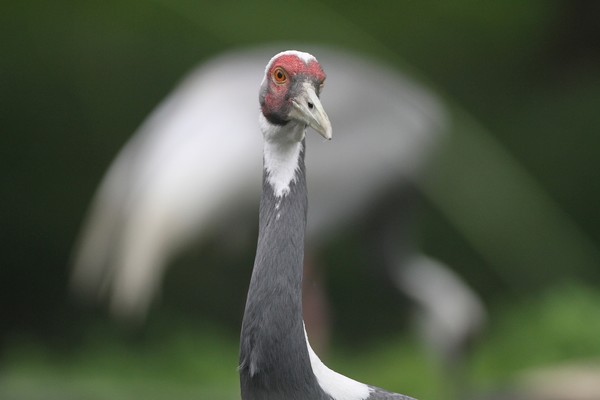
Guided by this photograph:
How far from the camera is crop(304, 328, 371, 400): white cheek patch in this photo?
2781 mm

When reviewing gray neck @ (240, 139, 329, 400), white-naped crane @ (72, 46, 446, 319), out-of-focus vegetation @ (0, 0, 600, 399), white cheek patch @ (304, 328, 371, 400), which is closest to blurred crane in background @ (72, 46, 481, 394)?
white-naped crane @ (72, 46, 446, 319)

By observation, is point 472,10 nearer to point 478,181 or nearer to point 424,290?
point 478,181

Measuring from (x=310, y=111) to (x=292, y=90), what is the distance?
7 cm

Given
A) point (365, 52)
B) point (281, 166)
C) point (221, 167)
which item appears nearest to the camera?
point (281, 166)

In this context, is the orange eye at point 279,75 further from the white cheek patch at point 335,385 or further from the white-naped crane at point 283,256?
the white cheek patch at point 335,385

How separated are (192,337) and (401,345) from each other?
97 centimetres

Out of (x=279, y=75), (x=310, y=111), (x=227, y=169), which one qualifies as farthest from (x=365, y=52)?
(x=310, y=111)

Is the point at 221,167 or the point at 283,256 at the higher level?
the point at 221,167

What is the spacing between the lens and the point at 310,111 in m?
2.68

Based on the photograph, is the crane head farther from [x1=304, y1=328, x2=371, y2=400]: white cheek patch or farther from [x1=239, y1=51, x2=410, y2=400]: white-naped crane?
[x1=304, y1=328, x2=371, y2=400]: white cheek patch

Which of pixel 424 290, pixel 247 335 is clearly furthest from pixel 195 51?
pixel 247 335

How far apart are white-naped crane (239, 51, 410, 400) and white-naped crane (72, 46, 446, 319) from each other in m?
2.64

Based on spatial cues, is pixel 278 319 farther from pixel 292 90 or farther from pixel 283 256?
pixel 292 90

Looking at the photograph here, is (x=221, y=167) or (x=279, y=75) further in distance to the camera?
(x=221, y=167)
